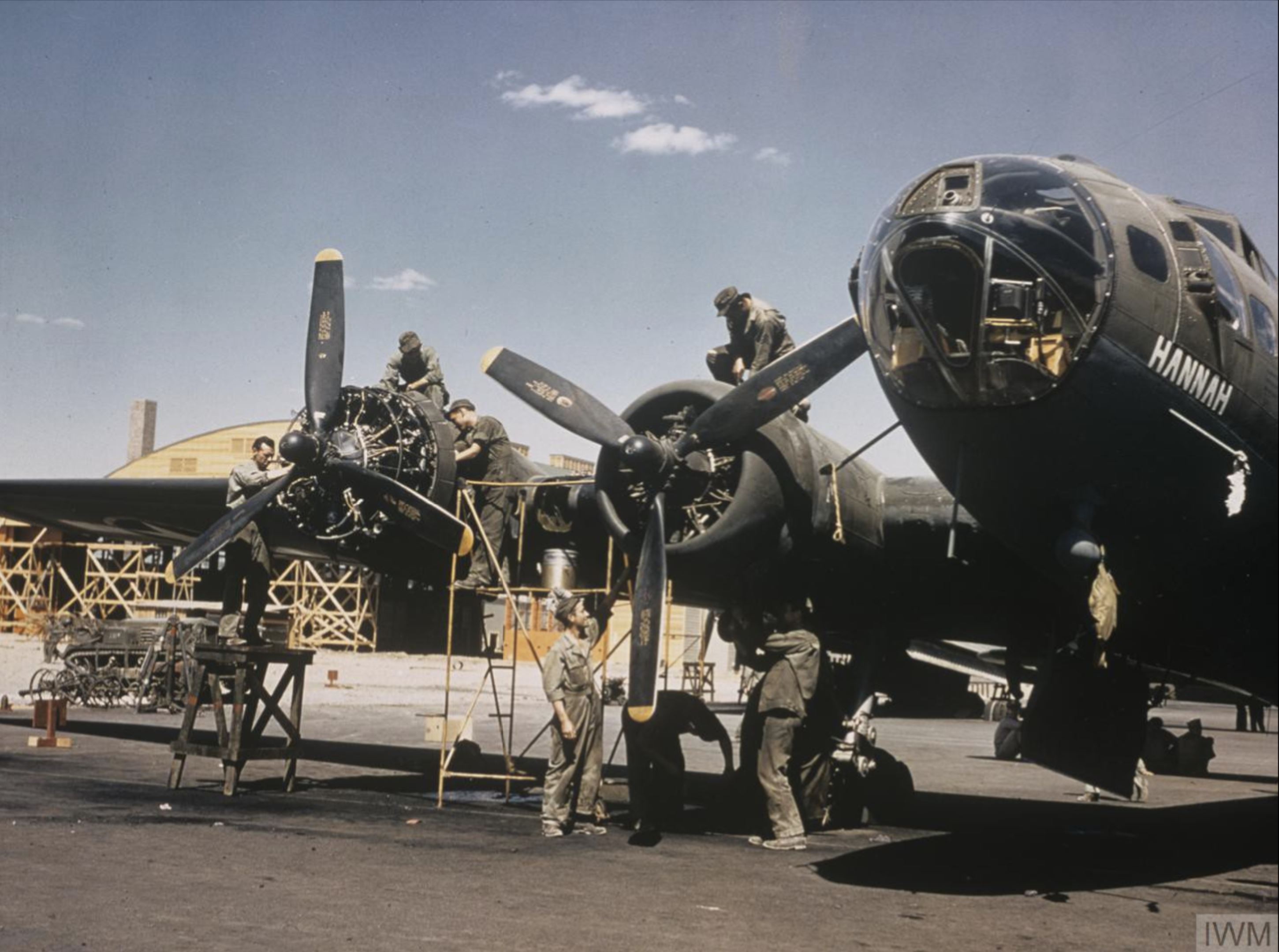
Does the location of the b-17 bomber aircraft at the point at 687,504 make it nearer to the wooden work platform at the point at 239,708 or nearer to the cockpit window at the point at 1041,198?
the wooden work platform at the point at 239,708

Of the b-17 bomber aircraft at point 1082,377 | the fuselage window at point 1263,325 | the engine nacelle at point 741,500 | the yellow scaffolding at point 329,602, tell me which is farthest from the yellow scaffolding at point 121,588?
the fuselage window at point 1263,325

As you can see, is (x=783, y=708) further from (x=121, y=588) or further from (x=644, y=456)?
(x=121, y=588)

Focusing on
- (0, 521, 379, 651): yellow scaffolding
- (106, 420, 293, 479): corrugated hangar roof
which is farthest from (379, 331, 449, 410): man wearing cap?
(106, 420, 293, 479): corrugated hangar roof

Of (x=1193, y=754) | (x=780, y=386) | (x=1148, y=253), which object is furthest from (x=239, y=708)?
(x=1193, y=754)

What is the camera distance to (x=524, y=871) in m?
9.24

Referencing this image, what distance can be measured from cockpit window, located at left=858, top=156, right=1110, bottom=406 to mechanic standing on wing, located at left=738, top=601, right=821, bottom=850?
11.6ft

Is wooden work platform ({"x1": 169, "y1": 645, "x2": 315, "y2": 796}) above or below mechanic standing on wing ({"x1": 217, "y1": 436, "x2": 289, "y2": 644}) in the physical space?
below

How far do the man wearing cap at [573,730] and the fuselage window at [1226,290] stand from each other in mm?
6062

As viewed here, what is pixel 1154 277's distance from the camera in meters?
8.91

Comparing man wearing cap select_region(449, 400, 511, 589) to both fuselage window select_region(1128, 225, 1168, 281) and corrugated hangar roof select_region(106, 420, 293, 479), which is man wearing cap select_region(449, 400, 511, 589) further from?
corrugated hangar roof select_region(106, 420, 293, 479)

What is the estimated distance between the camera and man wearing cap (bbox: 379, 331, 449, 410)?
1377 cm

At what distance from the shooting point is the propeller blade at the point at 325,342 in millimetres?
13203

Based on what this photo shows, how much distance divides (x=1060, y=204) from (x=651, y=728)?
239 inches

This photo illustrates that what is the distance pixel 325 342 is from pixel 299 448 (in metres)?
1.51
